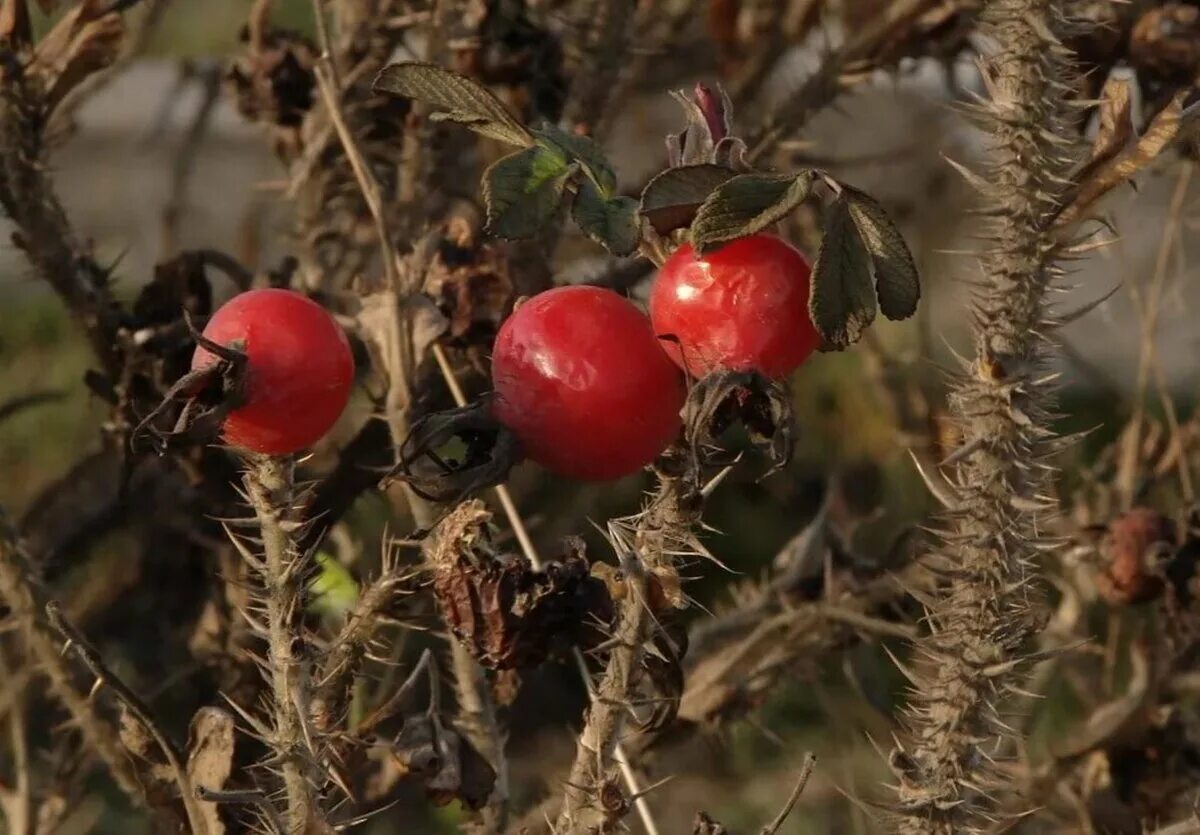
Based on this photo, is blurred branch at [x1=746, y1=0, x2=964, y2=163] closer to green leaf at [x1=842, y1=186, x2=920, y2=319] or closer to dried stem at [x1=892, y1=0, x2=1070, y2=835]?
dried stem at [x1=892, y1=0, x2=1070, y2=835]

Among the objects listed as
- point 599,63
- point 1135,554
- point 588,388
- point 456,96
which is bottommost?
point 1135,554

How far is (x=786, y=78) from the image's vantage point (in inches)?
93.8

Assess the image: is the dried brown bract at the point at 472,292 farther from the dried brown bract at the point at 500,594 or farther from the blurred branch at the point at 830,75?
the blurred branch at the point at 830,75

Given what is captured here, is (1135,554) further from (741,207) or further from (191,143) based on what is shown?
(191,143)

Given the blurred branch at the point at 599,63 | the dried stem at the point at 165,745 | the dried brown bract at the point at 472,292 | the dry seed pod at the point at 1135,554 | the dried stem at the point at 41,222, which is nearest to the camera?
the dried stem at the point at 165,745

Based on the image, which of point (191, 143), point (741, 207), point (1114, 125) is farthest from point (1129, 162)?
point (191, 143)

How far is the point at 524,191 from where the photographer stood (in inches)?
33.5

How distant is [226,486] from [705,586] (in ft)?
6.82

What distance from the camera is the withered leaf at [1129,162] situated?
0.90 metres

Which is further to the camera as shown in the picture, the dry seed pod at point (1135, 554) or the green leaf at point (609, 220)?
the dry seed pod at point (1135, 554)

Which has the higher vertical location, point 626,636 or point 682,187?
point 682,187

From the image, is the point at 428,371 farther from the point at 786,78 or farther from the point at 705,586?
the point at 705,586

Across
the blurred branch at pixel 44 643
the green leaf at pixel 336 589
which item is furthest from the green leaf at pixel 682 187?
the green leaf at pixel 336 589

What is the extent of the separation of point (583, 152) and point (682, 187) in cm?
10
